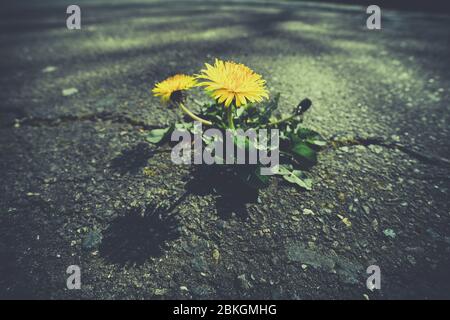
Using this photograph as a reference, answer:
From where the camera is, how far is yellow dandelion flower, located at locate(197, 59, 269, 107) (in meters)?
1.20

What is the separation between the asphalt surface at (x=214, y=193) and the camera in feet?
3.77

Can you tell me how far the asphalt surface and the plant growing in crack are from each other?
0.25 ft

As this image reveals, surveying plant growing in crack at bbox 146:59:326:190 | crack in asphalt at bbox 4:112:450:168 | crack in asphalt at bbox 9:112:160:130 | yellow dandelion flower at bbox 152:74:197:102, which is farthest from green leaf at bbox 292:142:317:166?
crack in asphalt at bbox 9:112:160:130

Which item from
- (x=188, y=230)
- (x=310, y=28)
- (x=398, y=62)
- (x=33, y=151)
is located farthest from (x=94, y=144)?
(x=310, y=28)

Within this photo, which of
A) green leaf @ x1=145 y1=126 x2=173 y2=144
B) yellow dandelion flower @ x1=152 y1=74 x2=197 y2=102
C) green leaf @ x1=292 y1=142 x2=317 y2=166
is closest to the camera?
yellow dandelion flower @ x1=152 y1=74 x2=197 y2=102

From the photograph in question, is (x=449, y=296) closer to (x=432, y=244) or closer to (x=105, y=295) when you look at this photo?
(x=432, y=244)

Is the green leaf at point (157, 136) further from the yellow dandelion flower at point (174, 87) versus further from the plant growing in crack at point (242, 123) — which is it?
the yellow dandelion flower at point (174, 87)

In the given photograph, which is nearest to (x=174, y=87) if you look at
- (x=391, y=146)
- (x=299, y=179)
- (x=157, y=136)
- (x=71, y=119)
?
(x=157, y=136)

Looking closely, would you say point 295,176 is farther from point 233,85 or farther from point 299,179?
point 233,85

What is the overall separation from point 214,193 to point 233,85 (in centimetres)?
49

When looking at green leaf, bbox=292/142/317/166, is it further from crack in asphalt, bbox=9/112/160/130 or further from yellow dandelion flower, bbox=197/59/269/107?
crack in asphalt, bbox=9/112/160/130

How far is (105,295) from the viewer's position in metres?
1.10

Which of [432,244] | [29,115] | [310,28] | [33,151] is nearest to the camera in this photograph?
[432,244]
